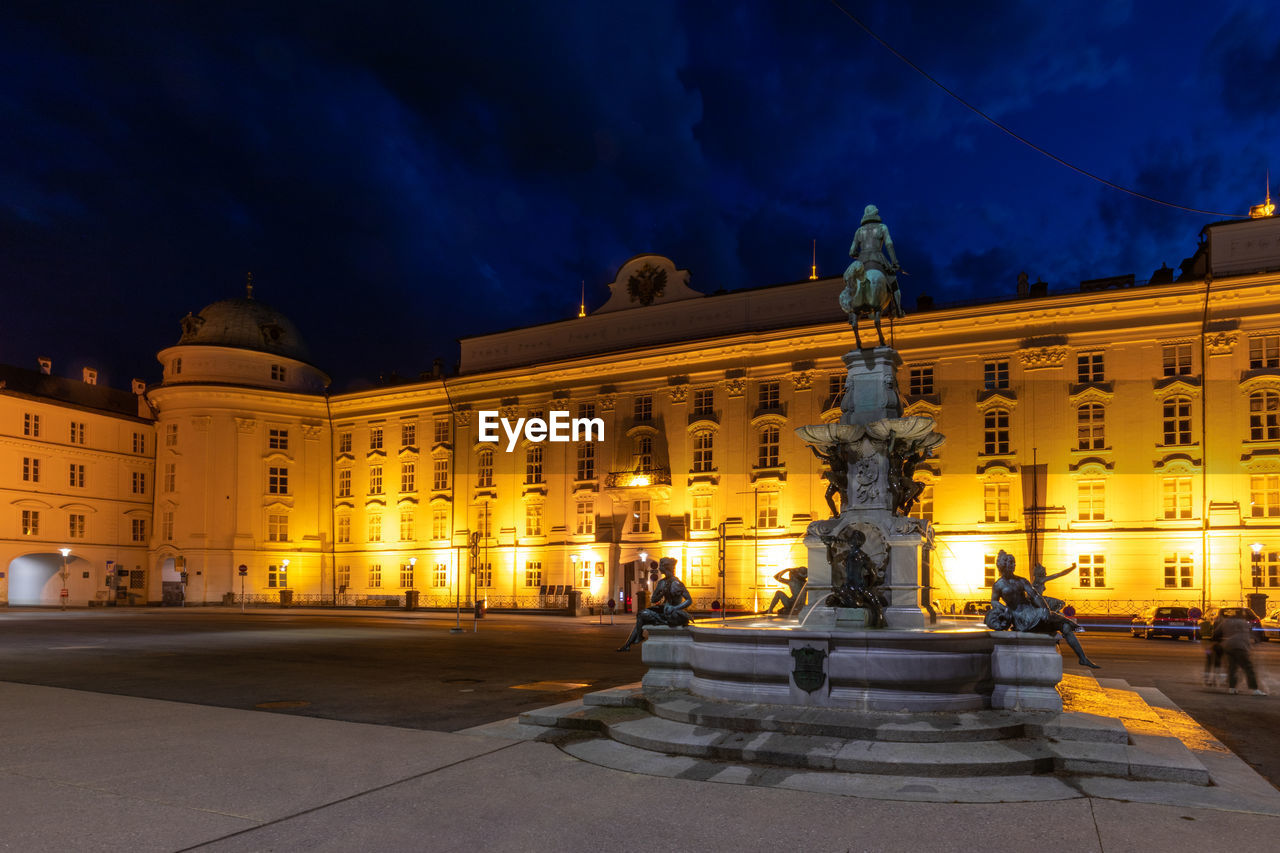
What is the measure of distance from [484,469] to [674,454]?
13.8 m

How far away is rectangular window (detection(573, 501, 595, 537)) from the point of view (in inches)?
2077

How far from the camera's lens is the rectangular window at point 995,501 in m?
42.7

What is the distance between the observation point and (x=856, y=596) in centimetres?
1245

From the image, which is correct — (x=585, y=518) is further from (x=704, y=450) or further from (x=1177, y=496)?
(x=1177, y=496)

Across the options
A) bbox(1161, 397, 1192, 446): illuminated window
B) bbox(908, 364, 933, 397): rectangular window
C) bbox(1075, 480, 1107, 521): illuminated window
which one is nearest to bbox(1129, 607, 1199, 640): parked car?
bbox(1075, 480, 1107, 521): illuminated window

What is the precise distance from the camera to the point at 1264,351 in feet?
128

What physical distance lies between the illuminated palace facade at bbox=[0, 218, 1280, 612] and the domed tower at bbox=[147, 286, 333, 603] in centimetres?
19

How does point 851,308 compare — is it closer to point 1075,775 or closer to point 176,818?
point 1075,775

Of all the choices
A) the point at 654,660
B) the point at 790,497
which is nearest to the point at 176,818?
the point at 654,660

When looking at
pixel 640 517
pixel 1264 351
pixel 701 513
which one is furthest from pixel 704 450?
pixel 1264 351

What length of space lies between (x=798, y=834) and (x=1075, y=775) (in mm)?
3456

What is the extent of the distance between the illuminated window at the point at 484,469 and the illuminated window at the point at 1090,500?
A: 3380 cm

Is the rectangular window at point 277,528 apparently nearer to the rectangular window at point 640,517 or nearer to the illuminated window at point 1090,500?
the rectangular window at point 640,517

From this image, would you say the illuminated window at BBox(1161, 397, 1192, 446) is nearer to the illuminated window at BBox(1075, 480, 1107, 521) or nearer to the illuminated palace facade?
the illuminated palace facade
